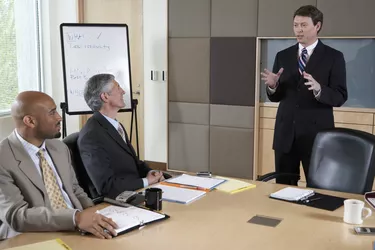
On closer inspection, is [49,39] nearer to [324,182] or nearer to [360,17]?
[360,17]

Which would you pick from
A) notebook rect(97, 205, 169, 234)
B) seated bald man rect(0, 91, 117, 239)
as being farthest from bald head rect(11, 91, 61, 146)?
notebook rect(97, 205, 169, 234)

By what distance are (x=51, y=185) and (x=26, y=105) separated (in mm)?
381

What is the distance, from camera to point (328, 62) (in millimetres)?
3162

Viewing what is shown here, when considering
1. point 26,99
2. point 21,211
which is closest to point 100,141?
point 26,99

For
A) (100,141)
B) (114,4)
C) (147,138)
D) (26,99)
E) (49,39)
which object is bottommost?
(147,138)

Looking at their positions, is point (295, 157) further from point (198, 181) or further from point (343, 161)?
Answer: point (198, 181)

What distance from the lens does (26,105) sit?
2178 mm

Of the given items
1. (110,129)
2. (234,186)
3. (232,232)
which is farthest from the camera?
(110,129)

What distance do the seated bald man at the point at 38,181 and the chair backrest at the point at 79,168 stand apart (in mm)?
414

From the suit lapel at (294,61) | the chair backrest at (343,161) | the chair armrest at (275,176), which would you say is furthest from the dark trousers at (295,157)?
the suit lapel at (294,61)

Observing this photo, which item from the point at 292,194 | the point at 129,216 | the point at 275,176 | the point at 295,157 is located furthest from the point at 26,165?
the point at 295,157

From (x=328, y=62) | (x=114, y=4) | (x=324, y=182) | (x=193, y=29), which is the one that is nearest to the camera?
(x=324, y=182)

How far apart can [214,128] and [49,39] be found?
94.7 inches

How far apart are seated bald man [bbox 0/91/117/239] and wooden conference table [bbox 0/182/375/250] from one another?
0.06m
